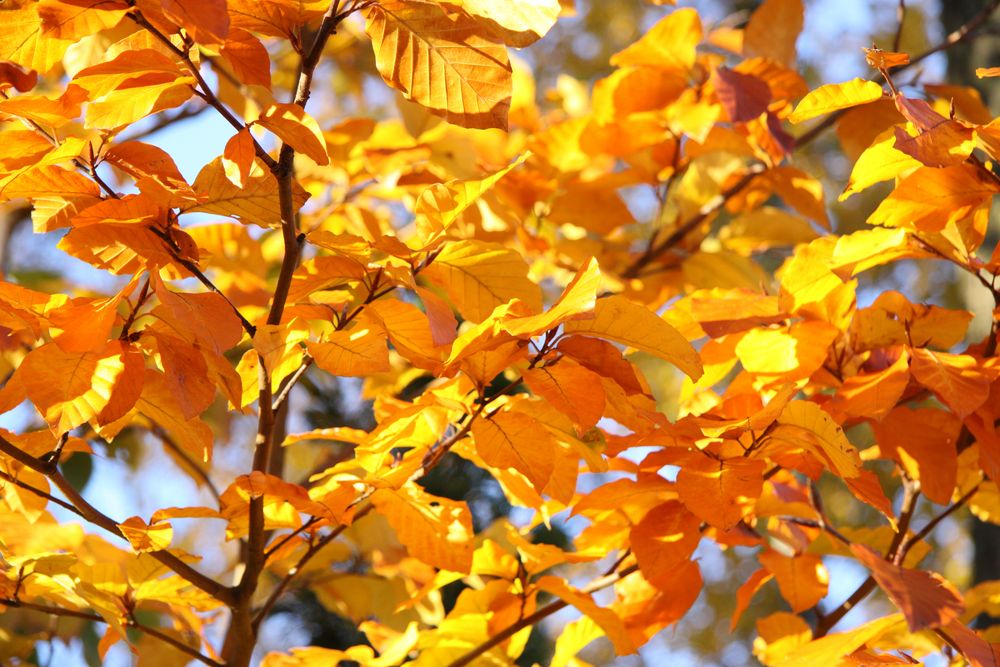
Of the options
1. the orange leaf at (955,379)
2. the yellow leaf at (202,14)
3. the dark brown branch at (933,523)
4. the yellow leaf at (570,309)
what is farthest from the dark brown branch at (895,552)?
the yellow leaf at (202,14)

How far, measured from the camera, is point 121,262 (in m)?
0.63

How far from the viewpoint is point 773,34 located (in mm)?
1077

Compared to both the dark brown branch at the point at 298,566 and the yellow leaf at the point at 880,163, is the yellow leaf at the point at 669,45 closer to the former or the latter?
the yellow leaf at the point at 880,163

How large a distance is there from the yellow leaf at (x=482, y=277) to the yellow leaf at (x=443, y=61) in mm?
114

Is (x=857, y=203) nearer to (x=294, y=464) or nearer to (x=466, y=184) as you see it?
(x=294, y=464)

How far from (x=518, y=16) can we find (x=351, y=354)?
224 mm

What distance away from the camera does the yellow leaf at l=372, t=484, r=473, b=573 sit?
699 mm

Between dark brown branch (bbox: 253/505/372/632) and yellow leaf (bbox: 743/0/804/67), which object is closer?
dark brown branch (bbox: 253/505/372/632)

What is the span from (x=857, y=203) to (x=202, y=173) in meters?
5.72

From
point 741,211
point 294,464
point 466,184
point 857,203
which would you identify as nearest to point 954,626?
point 466,184

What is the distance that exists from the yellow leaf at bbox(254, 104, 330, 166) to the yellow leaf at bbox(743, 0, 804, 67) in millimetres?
663

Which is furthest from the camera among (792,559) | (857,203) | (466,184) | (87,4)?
(857,203)

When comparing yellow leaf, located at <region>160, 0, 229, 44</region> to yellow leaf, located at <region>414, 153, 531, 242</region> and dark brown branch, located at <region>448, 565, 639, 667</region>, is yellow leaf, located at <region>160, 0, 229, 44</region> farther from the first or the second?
dark brown branch, located at <region>448, 565, 639, 667</region>

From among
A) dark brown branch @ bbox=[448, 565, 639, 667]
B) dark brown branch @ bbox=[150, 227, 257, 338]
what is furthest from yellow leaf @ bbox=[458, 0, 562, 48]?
dark brown branch @ bbox=[448, 565, 639, 667]
